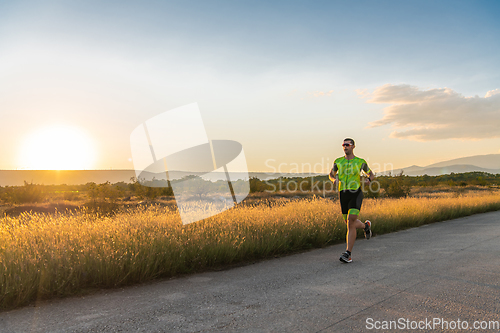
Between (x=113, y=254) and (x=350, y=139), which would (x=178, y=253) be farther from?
(x=350, y=139)

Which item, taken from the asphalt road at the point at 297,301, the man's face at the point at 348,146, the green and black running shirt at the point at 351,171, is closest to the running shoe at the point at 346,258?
the asphalt road at the point at 297,301

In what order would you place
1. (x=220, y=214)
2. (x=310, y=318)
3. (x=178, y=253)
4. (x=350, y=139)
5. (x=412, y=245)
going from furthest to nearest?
(x=220, y=214), (x=412, y=245), (x=350, y=139), (x=178, y=253), (x=310, y=318)

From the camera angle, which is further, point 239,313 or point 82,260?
point 82,260

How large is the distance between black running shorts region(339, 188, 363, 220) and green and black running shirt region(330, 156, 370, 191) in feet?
0.31

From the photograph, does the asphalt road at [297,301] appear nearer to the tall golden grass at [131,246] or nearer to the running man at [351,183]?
the tall golden grass at [131,246]

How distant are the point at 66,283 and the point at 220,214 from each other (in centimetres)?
467

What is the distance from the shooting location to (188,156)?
30.5 ft

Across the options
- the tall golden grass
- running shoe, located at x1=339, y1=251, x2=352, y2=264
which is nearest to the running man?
running shoe, located at x1=339, y1=251, x2=352, y2=264

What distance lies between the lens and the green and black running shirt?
7.00 metres

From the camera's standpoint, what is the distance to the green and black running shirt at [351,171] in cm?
700

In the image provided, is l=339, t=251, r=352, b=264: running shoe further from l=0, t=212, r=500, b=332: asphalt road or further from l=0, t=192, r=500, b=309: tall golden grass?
l=0, t=192, r=500, b=309: tall golden grass

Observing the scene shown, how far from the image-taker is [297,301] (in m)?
4.34

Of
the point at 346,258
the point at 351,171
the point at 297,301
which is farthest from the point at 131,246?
the point at 351,171

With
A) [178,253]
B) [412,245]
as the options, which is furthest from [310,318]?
[412,245]
